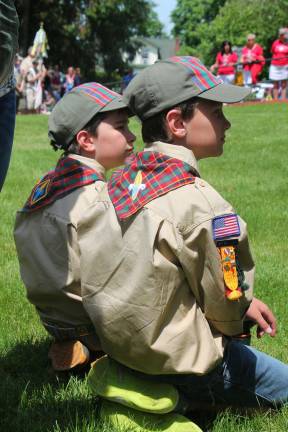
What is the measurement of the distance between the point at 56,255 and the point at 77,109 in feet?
3.01

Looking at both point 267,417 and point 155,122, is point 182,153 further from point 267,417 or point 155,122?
point 267,417

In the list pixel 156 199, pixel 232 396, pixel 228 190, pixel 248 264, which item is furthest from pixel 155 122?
pixel 228 190

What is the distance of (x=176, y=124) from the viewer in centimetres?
309

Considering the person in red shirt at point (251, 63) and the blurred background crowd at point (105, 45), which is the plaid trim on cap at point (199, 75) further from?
the person in red shirt at point (251, 63)

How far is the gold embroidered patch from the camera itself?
2.70 m

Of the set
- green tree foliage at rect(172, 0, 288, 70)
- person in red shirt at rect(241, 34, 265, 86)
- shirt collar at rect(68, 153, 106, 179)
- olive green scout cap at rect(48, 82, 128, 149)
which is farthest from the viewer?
green tree foliage at rect(172, 0, 288, 70)

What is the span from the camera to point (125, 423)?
2922 millimetres

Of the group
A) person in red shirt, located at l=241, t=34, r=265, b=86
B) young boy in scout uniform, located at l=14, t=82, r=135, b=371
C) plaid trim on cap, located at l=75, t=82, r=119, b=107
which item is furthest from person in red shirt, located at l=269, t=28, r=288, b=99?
young boy in scout uniform, located at l=14, t=82, r=135, b=371

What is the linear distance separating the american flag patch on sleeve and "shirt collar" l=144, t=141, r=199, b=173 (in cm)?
34

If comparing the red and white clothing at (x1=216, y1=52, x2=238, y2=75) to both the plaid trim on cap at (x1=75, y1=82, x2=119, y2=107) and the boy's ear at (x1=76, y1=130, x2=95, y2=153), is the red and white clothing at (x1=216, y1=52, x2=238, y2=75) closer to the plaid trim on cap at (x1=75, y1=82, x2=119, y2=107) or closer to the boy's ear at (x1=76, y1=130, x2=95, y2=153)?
the plaid trim on cap at (x1=75, y1=82, x2=119, y2=107)

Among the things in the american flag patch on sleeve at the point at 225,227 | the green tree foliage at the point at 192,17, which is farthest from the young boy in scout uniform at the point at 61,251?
the green tree foliage at the point at 192,17

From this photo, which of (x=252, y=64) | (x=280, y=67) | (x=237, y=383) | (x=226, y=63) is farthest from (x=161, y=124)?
(x=252, y=64)

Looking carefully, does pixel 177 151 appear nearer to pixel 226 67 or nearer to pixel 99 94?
pixel 99 94

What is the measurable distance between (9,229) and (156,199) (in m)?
4.23
